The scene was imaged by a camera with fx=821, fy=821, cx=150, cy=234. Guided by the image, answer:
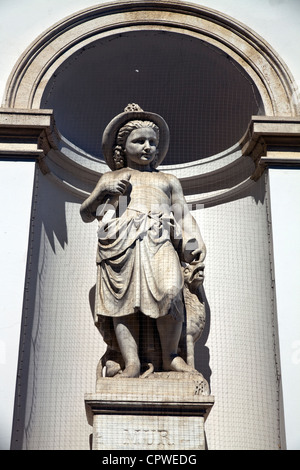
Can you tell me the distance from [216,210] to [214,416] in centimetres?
165

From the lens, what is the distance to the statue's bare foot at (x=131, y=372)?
199 inches

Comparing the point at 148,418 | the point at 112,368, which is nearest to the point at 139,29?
the point at 112,368

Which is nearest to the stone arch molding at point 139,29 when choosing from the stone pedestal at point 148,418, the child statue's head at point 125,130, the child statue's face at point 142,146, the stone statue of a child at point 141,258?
the child statue's head at point 125,130

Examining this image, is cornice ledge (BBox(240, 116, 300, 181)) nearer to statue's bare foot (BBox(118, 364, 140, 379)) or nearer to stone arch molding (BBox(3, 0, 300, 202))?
stone arch molding (BBox(3, 0, 300, 202))

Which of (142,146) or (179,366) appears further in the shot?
(142,146)

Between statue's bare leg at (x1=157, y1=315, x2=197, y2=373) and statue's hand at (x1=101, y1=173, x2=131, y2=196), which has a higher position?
statue's hand at (x1=101, y1=173, x2=131, y2=196)

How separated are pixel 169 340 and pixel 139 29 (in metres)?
2.69

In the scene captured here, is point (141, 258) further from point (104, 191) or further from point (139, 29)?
point (139, 29)

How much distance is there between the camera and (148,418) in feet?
15.9

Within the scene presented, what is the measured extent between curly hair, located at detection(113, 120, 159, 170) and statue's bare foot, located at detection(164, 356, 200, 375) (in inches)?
60.8

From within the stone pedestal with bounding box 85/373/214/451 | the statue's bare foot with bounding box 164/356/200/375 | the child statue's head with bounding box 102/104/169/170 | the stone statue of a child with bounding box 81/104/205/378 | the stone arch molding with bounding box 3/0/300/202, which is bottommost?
the stone pedestal with bounding box 85/373/214/451

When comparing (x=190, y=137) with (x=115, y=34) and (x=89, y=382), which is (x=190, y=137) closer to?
(x=115, y=34)

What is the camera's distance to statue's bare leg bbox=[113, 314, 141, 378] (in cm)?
511

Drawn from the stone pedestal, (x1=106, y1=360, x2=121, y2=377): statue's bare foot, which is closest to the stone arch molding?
(x1=106, y1=360, x2=121, y2=377): statue's bare foot
